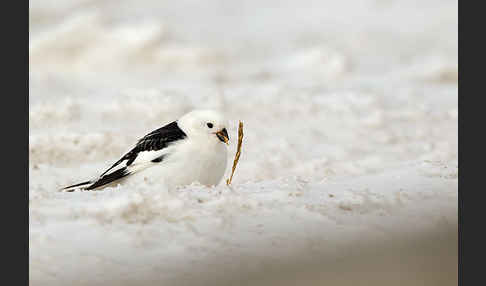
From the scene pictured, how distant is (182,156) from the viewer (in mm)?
1869

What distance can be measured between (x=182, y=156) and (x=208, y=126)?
0.14 meters

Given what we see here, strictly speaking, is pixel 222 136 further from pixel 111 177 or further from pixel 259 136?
pixel 259 136

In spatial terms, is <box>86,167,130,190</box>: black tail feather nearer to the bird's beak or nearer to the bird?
the bird

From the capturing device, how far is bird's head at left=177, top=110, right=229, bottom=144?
1.93 meters

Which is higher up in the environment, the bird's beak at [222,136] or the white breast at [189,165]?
the bird's beak at [222,136]

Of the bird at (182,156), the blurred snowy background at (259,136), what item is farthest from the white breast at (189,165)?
the blurred snowy background at (259,136)

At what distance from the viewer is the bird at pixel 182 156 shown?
187 centimetres

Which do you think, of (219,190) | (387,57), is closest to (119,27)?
(387,57)

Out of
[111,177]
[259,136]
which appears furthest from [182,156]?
[259,136]

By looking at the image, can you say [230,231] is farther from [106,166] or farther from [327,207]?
[106,166]

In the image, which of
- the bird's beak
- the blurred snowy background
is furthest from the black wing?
the blurred snowy background

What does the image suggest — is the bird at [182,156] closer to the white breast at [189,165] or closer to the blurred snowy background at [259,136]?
the white breast at [189,165]

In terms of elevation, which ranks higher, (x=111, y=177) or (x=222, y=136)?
(x=222, y=136)

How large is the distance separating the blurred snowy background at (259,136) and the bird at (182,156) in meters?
0.27
